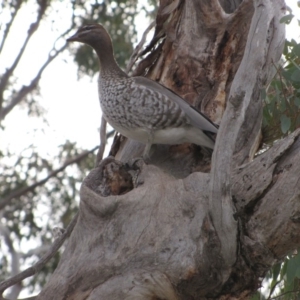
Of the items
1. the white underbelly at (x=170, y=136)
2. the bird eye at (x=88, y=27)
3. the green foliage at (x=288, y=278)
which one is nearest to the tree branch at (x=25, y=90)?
the bird eye at (x=88, y=27)

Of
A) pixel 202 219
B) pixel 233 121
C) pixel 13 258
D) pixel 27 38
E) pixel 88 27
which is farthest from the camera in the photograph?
pixel 27 38

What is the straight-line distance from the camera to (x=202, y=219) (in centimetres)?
314

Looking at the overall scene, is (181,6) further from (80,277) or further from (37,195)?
(37,195)

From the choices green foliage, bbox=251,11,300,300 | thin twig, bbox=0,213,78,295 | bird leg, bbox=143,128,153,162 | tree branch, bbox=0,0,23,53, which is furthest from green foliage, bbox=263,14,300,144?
tree branch, bbox=0,0,23,53

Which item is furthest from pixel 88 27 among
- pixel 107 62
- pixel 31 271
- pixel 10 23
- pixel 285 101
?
pixel 10 23

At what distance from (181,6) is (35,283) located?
4761mm

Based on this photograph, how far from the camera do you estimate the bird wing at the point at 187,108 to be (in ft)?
12.9

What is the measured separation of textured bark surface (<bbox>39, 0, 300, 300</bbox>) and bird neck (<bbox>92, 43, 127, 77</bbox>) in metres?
1.03

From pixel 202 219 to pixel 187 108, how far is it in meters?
1.05

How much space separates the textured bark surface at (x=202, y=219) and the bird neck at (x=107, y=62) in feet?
3.39

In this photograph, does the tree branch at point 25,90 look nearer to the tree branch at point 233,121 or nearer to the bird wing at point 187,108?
the bird wing at point 187,108

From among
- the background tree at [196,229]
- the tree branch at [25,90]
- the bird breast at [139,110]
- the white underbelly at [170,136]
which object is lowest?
the background tree at [196,229]

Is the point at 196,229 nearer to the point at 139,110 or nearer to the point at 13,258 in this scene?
the point at 139,110

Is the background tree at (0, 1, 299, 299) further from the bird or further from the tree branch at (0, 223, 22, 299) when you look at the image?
the tree branch at (0, 223, 22, 299)
